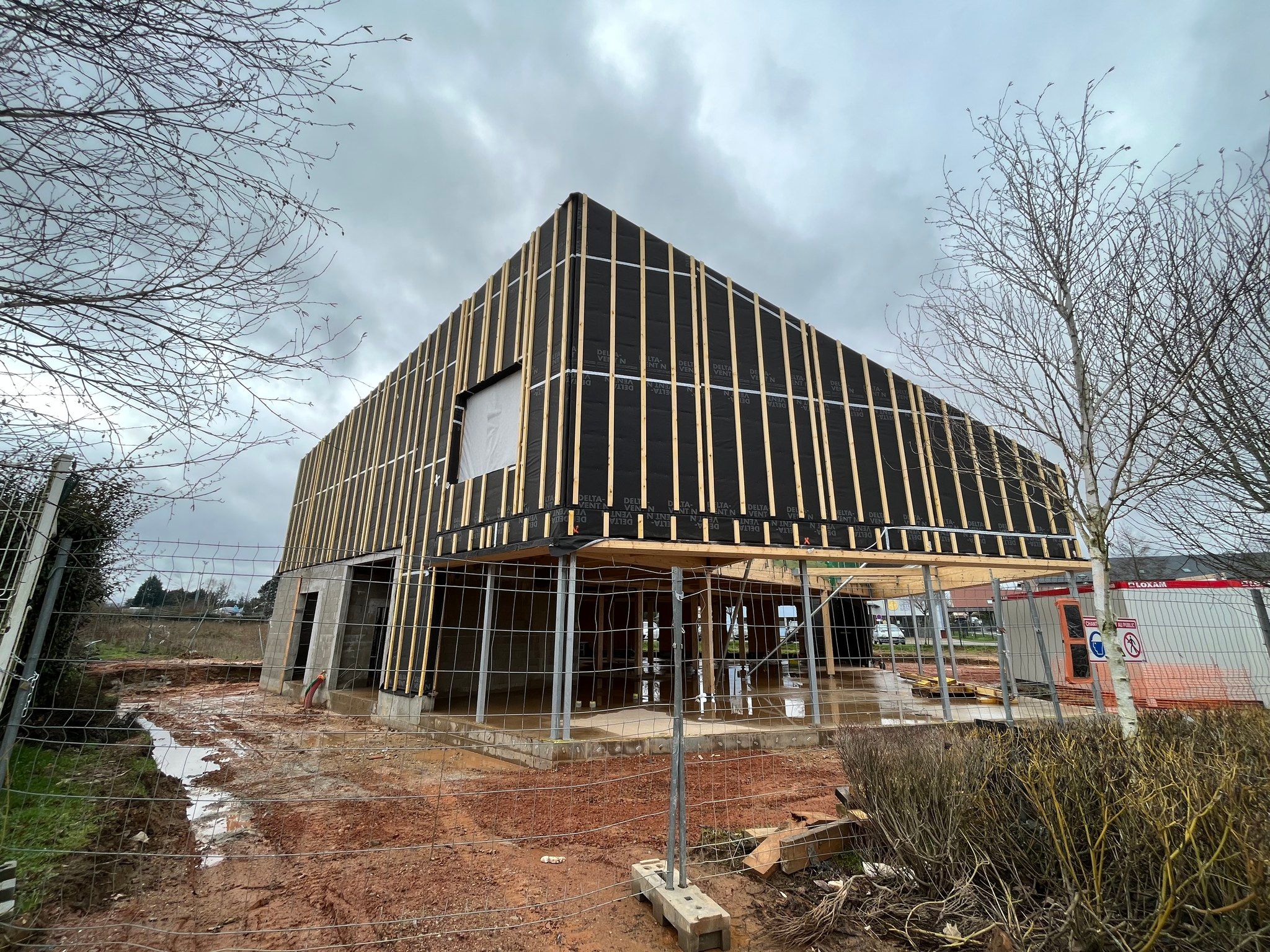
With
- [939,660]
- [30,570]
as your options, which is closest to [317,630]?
[30,570]

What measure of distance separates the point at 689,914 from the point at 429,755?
829 cm

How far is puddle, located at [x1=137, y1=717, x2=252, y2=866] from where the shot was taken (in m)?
5.46

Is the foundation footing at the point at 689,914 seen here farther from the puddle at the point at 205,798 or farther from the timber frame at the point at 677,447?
the timber frame at the point at 677,447

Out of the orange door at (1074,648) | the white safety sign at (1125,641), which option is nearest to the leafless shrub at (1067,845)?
the white safety sign at (1125,641)

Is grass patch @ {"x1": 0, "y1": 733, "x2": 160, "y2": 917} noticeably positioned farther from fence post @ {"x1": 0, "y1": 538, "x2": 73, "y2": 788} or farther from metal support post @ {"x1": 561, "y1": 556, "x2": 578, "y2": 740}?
metal support post @ {"x1": 561, "y1": 556, "x2": 578, "y2": 740}

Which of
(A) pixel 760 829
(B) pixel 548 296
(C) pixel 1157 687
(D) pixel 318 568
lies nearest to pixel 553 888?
(A) pixel 760 829

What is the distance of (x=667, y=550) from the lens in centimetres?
1084

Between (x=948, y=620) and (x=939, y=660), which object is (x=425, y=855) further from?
(x=948, y=620)

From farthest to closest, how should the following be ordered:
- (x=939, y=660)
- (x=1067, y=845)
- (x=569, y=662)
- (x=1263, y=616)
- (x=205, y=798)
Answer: (x=1263, y=616), (x=939, y=660), (x=569, y=662), (x=205, y=798), (x=1067, y=845)

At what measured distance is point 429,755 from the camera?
10164 mm

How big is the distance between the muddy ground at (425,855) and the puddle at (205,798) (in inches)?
1.4

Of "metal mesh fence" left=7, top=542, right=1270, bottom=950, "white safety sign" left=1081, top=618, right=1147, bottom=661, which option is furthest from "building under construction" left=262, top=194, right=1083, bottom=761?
"white safety sign" left=1081, top=618, right=1147, bottom=661

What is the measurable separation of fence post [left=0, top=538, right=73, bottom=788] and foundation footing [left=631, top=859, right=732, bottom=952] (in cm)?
405

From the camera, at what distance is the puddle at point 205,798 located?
5.46m
